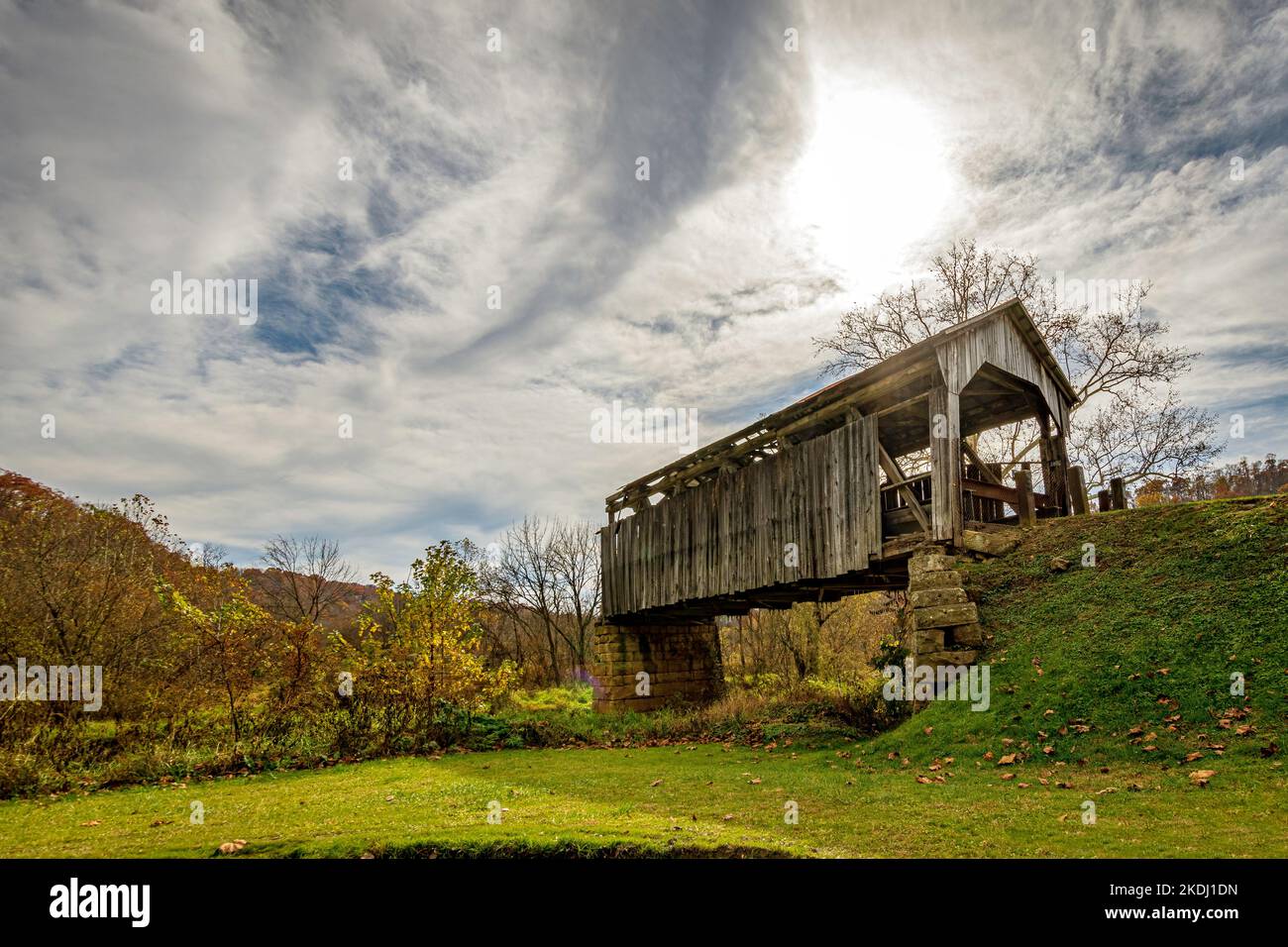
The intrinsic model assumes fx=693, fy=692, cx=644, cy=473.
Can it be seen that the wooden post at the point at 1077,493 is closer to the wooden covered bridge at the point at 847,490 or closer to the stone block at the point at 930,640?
the wooden covered bridge at the point at 847,490

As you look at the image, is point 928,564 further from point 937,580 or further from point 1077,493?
point 1077,493

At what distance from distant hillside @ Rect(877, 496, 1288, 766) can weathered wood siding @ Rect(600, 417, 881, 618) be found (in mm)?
2525

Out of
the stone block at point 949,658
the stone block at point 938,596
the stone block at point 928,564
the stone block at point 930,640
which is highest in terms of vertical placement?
the stone block at point 928,564

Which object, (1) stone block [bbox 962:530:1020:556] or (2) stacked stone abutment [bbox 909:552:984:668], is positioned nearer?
(2) stacked stone abutment [bbox 909:552:984:668]

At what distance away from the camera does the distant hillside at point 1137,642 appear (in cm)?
757

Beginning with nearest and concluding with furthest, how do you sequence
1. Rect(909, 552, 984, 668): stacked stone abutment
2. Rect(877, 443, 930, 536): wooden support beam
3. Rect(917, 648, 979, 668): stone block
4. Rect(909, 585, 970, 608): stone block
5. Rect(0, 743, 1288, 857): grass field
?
Rect(0, 743, 1288, 857): grass field → Rect(917, 648, 979, 668): stone block → Rect(909, 552, 984, 668): stacked stone abutment → Rect(909, 585, 970, 608): stone block → Rect(877, 443, 930, 536): wooden support beam

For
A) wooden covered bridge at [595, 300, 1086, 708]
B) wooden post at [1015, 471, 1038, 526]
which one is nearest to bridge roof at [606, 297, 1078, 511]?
wooden covered bridge at [595, 300, 1086, 708]

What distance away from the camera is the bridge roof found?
12500 mm

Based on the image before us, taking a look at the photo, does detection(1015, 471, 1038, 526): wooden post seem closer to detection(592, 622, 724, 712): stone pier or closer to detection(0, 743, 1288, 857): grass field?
detection(0, 743, 1288, 857): grass field

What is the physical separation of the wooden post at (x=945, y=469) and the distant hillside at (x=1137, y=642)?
2.76 ft

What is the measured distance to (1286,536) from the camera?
31.5 ft

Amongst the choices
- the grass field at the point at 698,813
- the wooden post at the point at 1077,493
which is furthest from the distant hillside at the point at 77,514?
the wooden post at the point at 1077,493

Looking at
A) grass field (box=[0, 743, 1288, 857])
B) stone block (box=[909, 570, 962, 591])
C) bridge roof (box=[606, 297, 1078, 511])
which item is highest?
bridge roof (box=[606, 297, 1078, 511])
